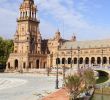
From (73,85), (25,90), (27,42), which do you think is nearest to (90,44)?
(27,42)

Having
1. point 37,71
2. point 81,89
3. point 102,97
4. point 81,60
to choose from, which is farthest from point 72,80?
point 81,60

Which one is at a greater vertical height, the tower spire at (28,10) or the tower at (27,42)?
the tower spire at (28,10)

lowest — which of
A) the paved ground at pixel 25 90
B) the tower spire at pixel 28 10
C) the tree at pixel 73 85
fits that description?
the paved ground at pixel 25 90

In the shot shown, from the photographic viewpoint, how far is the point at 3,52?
140 meters

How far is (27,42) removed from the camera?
136625 millimetres

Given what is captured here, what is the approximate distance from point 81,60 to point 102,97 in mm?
84686

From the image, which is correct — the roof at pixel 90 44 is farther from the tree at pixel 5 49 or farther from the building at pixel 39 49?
the tree at pixel 5 49

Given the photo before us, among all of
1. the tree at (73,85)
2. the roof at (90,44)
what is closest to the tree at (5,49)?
the roof at (90,44)

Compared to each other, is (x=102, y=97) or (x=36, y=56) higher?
(x=36, y=56)

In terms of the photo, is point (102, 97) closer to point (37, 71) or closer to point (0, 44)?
point (37, 71)

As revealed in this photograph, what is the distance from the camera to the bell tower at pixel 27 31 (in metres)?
138

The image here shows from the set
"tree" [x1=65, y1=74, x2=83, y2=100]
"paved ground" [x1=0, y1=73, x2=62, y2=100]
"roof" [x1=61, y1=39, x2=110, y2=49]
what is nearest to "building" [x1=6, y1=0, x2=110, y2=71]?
"roof" [x1=61, y1=39, x2=110, y2=49]

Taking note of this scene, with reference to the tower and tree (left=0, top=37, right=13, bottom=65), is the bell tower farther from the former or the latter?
tree (left=0, top=37, right=13, bottom=65)

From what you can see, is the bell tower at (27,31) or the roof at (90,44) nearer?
the roof at (90,44)
